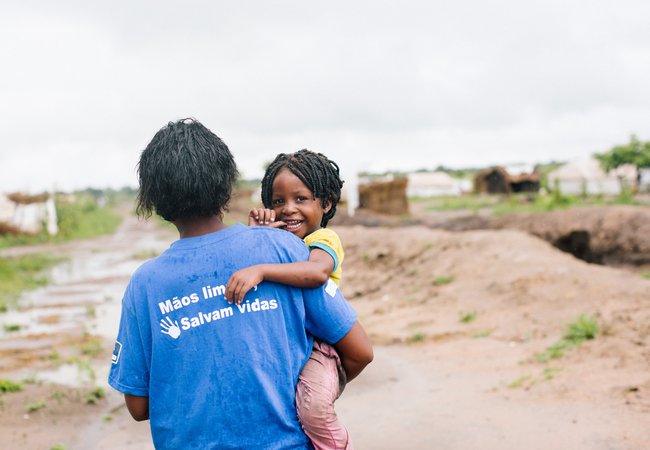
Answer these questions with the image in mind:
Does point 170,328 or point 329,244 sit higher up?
point 329,244

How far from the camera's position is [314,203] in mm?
2410

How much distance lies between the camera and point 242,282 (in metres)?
1.68

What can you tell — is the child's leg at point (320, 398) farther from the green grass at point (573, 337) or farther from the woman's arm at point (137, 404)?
the green grass at point (573, 337)

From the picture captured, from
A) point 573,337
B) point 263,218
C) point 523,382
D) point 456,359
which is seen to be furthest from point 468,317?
point 263,218

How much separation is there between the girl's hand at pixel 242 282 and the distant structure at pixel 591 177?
35.1m

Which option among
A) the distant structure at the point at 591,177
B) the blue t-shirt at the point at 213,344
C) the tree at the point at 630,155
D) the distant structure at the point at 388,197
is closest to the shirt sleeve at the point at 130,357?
the blue t-shirt at the point at 213,344

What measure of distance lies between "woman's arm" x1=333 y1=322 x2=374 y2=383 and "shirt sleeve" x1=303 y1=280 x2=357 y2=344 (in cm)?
3

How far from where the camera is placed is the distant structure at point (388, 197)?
2541 cm

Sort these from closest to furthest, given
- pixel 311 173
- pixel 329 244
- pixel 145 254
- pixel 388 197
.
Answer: pixel 329 244 < pixel 311 173 < pixel 145 254 < pixel 388 197

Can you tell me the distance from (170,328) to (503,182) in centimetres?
4286

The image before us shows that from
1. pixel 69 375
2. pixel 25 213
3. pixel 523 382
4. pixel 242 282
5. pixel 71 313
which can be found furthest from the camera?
pixel 25 213

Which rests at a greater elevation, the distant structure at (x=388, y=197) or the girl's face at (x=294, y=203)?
the girl's face at (x=294, y=203)

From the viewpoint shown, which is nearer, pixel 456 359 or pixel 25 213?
pixel 456 359

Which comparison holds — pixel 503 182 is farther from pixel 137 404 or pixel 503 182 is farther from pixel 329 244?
pixel 137 404
